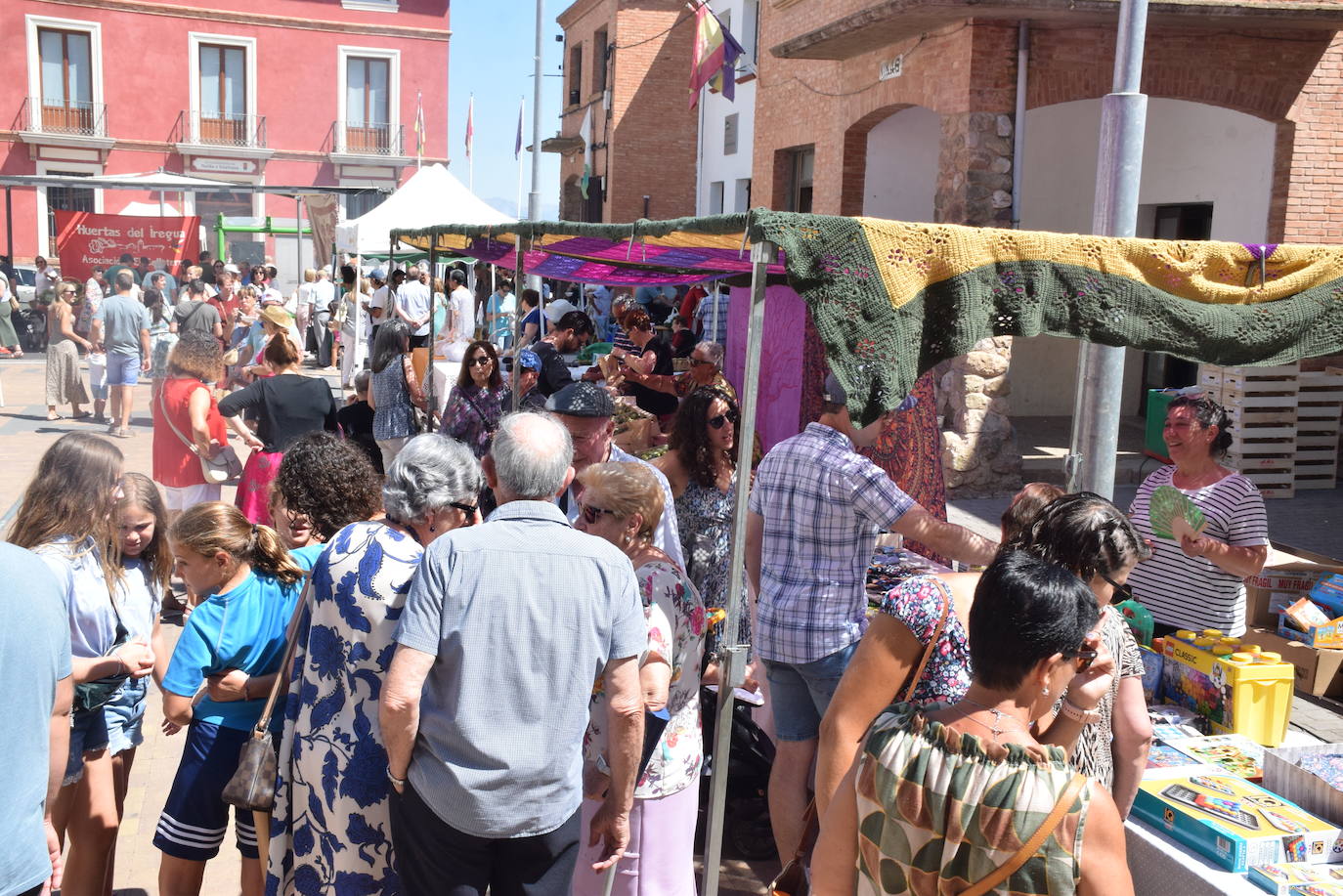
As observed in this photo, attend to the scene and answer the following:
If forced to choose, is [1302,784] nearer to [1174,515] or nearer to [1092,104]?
[1174,515]

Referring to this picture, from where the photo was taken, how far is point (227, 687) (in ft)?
9.84

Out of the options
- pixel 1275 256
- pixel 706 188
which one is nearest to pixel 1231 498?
pixel 1275 256

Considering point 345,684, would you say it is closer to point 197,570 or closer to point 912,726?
point 197,570

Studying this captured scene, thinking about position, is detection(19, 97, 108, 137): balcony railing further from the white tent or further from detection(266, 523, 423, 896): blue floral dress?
detection(266, 523, 423, 896): blue floral dress

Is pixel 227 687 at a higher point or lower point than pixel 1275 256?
lower

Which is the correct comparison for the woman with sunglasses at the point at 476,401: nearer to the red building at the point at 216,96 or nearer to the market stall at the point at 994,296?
the market stall at the point at 994,296

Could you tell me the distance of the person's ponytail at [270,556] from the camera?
311 cm

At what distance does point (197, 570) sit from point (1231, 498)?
11.7ft

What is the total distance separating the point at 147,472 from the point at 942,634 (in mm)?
9598

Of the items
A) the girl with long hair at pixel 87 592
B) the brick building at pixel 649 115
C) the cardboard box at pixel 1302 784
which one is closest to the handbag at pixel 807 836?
the cardboard box at pixel 1302 784

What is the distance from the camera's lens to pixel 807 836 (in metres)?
3.41

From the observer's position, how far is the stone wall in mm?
10000

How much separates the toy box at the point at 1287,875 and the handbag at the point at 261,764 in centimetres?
242

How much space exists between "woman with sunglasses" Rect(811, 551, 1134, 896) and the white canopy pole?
1.19 metres
